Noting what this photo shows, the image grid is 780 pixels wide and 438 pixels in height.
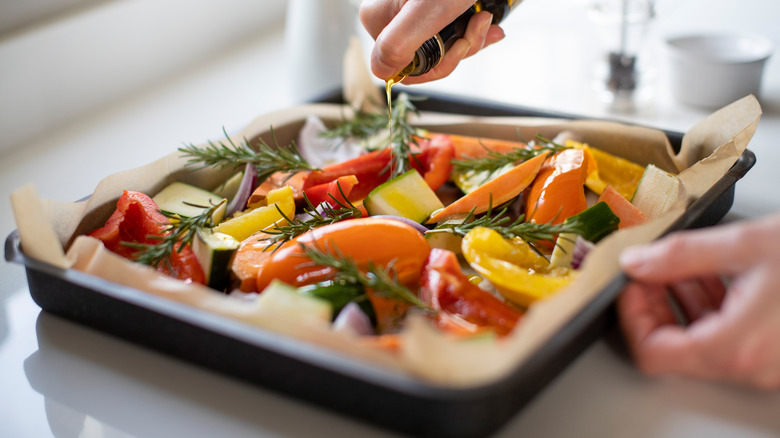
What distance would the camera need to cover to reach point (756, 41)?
1.72m

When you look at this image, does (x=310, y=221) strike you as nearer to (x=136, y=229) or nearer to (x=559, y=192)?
(x=136, y=229)

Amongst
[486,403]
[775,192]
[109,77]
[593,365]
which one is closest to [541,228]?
[593,365]

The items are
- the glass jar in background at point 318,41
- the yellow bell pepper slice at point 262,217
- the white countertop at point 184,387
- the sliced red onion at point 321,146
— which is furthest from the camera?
the glass jar in background at point 318,41

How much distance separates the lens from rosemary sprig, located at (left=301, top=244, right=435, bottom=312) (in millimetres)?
891

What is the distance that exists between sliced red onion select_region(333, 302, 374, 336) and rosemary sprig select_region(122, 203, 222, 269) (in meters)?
0.30

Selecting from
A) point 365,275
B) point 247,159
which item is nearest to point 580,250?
point 365,275

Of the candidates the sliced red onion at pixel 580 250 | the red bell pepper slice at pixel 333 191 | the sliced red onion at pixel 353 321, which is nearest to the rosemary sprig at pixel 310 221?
the red bell pepper slice at pixel 333 191

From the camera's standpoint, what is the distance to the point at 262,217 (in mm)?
1176

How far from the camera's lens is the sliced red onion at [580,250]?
98 cm

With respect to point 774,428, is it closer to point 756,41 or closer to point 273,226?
point 273,226

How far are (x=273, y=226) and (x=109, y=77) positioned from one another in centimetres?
104

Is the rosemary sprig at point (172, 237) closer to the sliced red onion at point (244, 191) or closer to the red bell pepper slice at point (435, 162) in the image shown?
the sliced red onion at point (244, 191)

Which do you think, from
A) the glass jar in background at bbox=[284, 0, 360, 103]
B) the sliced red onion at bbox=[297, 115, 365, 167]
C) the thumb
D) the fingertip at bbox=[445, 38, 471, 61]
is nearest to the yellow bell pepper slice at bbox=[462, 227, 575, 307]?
the thumb

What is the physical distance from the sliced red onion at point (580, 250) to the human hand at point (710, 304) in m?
0.09
